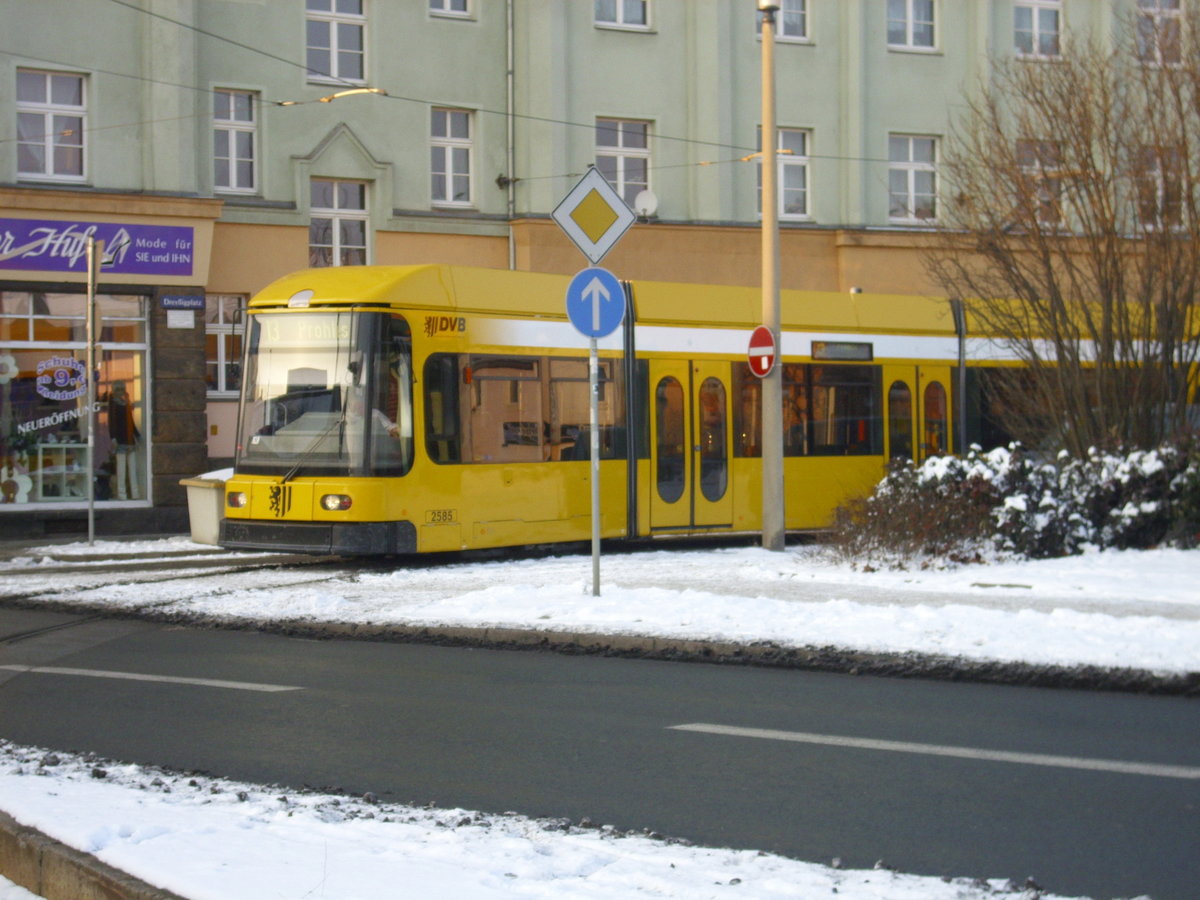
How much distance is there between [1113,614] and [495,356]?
8.24m

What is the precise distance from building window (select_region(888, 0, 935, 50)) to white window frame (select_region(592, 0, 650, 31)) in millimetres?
5399

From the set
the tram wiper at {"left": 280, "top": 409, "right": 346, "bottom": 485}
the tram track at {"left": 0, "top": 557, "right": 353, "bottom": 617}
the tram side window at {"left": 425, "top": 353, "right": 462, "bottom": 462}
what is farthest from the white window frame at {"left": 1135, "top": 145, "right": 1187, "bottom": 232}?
the tram track at {"left": 0, "top": 557, "right": 353, "bottom": 617}

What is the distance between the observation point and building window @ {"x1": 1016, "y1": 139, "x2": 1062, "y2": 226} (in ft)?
53.8

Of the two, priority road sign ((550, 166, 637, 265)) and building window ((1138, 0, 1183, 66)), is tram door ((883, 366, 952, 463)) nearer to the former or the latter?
building window ((1138, 0, 1183, 66))

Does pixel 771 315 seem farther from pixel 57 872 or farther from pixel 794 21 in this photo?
pixel 794 21

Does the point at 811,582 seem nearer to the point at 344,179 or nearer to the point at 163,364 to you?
the point at 163,364

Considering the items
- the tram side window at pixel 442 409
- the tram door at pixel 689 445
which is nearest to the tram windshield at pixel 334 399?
the tram side window at pixel 442 409

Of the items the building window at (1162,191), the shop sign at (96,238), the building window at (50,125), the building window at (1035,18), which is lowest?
the building window at (1162,191)

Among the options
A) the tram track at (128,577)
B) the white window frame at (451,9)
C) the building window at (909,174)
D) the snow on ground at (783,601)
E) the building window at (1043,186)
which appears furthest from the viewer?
the building window at (909,174)

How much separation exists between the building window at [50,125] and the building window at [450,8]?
663 centimetres

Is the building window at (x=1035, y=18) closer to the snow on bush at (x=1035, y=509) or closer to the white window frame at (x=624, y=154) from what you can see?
the white window frame at (x=624, y=154)

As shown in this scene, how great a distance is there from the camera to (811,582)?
13875mm

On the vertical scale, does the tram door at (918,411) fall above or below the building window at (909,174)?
below

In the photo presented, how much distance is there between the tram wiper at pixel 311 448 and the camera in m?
16.2
